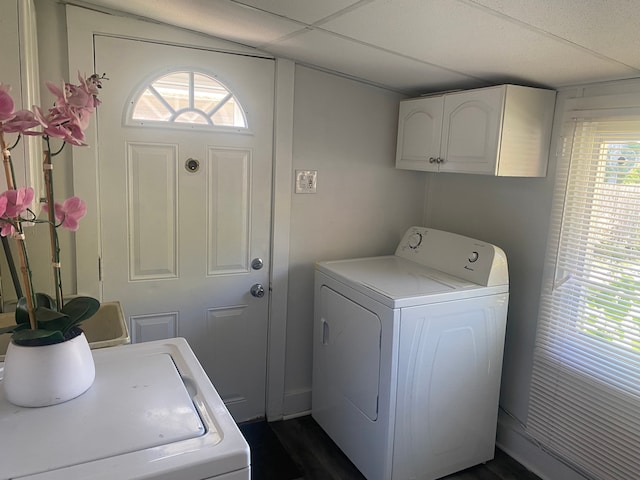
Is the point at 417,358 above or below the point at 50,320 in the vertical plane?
below

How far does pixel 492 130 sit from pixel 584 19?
2.61ft

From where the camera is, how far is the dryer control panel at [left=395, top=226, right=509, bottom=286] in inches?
88.2

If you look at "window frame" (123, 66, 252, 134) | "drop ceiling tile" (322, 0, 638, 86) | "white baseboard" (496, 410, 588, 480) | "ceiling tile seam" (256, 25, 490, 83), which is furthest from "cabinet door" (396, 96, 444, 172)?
"white baseboard" (496, 410, 588, 480)

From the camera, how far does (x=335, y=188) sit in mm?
2691

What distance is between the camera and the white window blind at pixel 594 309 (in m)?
1.92

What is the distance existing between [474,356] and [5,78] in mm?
2148

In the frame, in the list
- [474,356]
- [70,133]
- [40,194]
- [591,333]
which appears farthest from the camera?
[474,356]

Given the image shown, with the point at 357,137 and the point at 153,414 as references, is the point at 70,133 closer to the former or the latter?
the point at 153,414

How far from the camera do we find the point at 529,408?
2.38 meters

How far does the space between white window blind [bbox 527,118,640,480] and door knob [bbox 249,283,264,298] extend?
142cm

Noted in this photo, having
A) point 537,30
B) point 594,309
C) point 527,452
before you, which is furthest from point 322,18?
point 527,452

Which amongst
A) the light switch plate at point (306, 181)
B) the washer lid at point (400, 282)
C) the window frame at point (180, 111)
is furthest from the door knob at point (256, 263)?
the window frame at point (180, 111)

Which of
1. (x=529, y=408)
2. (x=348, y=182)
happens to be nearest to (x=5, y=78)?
(x=348, y=182)

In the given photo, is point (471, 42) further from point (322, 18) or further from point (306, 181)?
point (306, 181)
